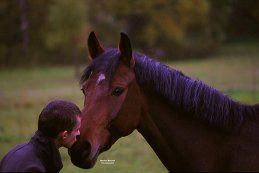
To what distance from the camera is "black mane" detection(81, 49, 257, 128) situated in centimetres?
363

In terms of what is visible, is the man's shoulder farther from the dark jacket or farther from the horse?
the horse

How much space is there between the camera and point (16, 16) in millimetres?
46375

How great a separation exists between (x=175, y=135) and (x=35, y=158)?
102 centimetres

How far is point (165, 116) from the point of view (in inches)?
146

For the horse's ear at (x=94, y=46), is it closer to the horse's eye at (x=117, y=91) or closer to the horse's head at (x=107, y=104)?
the horse's head at (x=107, y=104)

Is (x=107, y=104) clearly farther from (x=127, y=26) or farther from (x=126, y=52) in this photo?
(x=127, y=26)

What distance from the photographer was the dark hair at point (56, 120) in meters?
3.61

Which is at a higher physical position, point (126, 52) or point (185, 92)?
point (126, 52)

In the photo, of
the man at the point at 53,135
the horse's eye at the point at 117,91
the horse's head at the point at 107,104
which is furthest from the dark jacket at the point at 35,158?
the horse's eye at the point at 117,91

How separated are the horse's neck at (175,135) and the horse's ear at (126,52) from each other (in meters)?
0.32

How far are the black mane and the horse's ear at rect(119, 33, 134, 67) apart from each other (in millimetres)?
47

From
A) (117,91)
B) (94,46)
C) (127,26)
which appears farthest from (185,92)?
(127,26)

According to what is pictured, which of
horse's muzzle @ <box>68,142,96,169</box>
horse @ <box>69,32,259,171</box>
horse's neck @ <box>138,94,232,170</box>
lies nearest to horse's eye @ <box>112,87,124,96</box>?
horse @ <box>69,32,259,171</box>

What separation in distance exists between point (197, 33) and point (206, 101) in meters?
49.4
